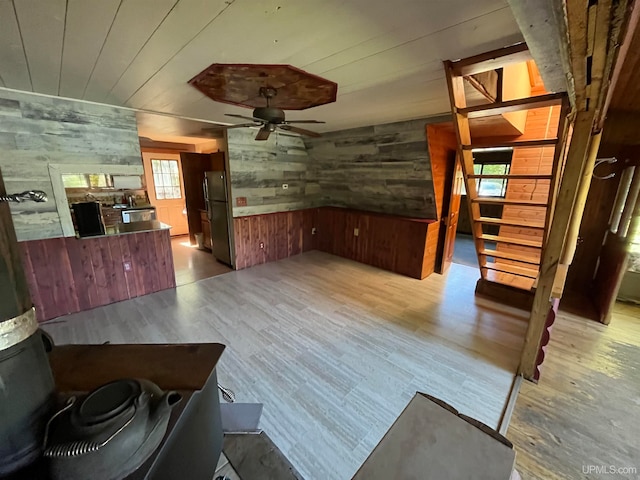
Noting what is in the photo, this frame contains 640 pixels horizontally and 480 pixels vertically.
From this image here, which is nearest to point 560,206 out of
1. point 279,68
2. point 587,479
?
point 587,479

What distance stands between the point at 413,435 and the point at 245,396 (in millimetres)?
1509

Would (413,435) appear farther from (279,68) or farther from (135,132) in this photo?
(135,132)

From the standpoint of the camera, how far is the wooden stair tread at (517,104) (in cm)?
168

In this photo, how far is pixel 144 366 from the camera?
3.56 ft

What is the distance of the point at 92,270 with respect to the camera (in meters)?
3.09

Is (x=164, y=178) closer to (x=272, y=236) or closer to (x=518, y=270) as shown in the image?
(x=272, y=236)

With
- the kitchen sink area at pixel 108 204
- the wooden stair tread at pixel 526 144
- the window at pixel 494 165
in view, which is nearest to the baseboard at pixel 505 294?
the wooden stair tread at pixel 526 144

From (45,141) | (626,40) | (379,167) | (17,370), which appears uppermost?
(626,40)

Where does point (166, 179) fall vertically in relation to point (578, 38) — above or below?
below

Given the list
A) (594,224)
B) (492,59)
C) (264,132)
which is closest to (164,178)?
(264,132)

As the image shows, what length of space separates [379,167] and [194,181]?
3635 millimetres

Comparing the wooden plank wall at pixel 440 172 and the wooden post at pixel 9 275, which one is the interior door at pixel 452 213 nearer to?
the wooden plank wall at pixel 440 172

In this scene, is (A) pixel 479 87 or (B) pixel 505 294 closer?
(A) pixel 479 87

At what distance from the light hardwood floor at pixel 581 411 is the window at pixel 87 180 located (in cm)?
447
